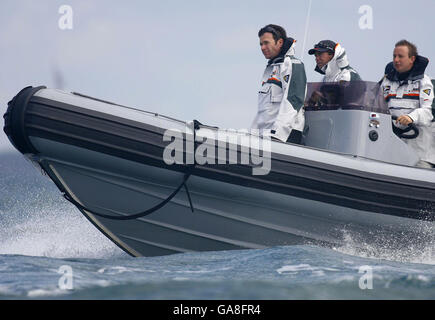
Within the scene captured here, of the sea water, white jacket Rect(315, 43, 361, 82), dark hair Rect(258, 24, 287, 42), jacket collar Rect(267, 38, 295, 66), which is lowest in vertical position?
the sea water

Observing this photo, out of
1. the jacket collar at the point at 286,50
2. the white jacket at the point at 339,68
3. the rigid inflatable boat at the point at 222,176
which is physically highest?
the jacket collar at the point at 286,50

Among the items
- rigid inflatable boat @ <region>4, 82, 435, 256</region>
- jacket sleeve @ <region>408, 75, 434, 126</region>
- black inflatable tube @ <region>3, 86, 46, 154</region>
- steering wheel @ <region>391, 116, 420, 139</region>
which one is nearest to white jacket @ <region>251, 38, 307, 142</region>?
rigid inflatable boat @ <region>4, 82, 435, 256</region>

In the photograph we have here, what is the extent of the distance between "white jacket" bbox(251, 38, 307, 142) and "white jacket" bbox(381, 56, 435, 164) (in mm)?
713

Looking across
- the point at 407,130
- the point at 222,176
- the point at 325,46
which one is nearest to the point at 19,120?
the point at 222,176

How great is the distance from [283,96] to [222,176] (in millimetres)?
735

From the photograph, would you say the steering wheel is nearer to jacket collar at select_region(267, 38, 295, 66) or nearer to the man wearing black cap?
the man wearing black cap

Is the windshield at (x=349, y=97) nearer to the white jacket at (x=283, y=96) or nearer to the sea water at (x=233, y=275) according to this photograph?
the white jacket at (x=283, y=96)

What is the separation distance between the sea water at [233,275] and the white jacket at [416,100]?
74cm

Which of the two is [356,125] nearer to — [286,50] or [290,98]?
[290,98]

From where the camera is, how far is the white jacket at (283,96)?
3.95 m

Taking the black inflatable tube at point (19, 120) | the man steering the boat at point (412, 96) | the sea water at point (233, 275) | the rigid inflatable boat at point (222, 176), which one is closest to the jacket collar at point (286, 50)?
the rigid inflatable boat at point (222, 176)

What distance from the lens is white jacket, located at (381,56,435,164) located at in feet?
13.5
